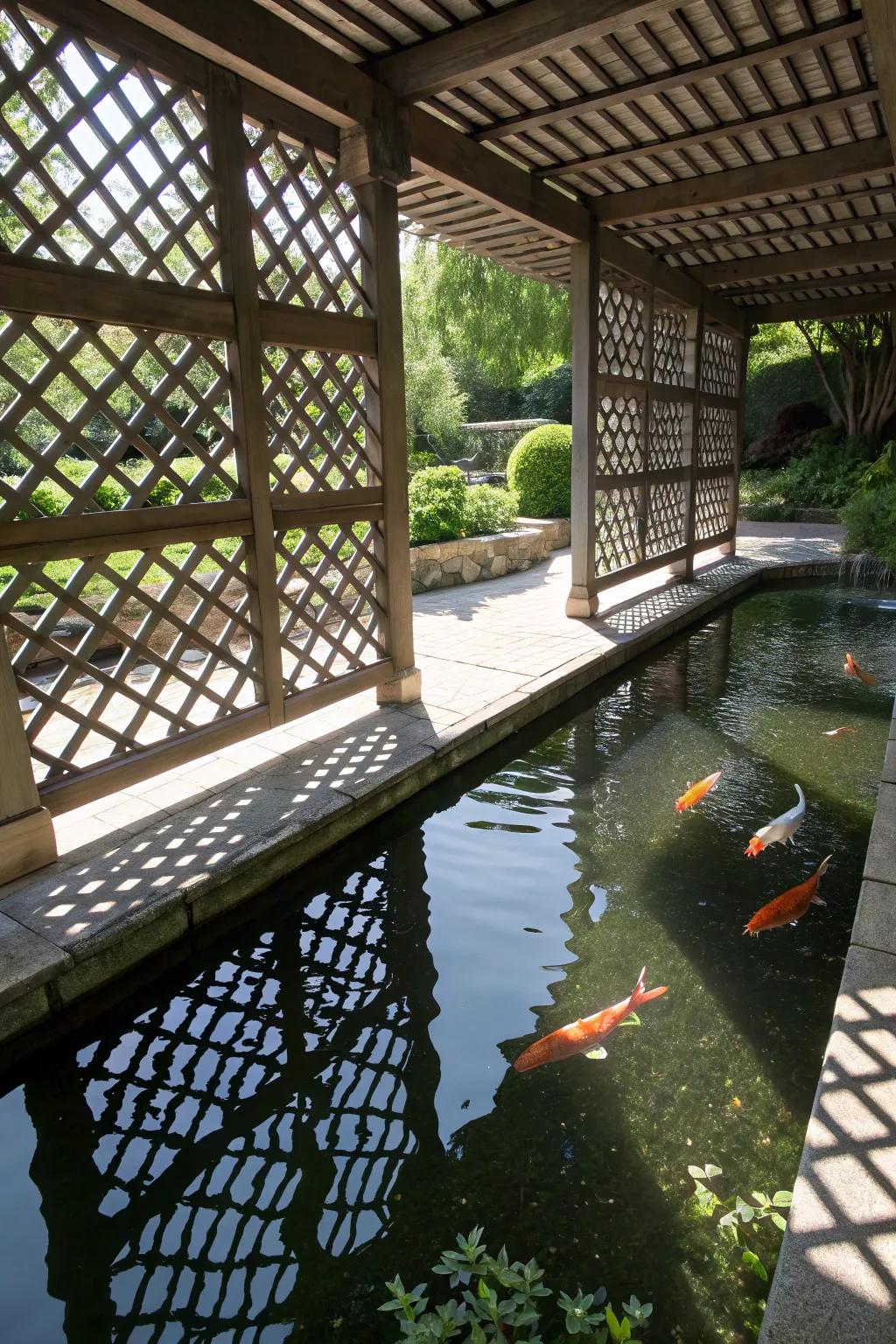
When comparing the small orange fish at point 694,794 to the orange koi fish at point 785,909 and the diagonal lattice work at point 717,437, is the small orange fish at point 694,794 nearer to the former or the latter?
the orange koi fish at point 785,909

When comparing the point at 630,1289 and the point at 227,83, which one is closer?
the point at 630,1289

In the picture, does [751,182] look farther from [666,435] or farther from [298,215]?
[298,215]

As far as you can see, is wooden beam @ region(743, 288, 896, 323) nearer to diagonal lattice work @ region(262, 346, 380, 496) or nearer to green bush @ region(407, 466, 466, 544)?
green bush @ region(407, 466, 466, 544)

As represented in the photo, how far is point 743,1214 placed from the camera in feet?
5.78

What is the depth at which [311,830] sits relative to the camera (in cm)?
324

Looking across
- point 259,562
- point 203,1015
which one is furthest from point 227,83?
point 203,1015

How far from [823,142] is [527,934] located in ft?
17.0

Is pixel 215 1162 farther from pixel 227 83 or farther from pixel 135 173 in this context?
pixel 227 83

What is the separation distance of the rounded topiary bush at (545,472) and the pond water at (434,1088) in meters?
7.35

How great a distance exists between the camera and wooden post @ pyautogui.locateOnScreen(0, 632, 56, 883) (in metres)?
2.69

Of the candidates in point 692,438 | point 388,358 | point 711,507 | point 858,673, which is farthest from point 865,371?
point 388,358

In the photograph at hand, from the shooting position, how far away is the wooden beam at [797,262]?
24.3 ft

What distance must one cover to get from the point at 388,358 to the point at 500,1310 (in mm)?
3887

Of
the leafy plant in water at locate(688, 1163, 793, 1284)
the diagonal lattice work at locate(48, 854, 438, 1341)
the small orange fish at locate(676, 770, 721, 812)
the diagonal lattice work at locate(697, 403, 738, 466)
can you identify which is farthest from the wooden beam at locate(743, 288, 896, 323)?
the leafy plant in water at locate(688, 1163, 793, 1284)
